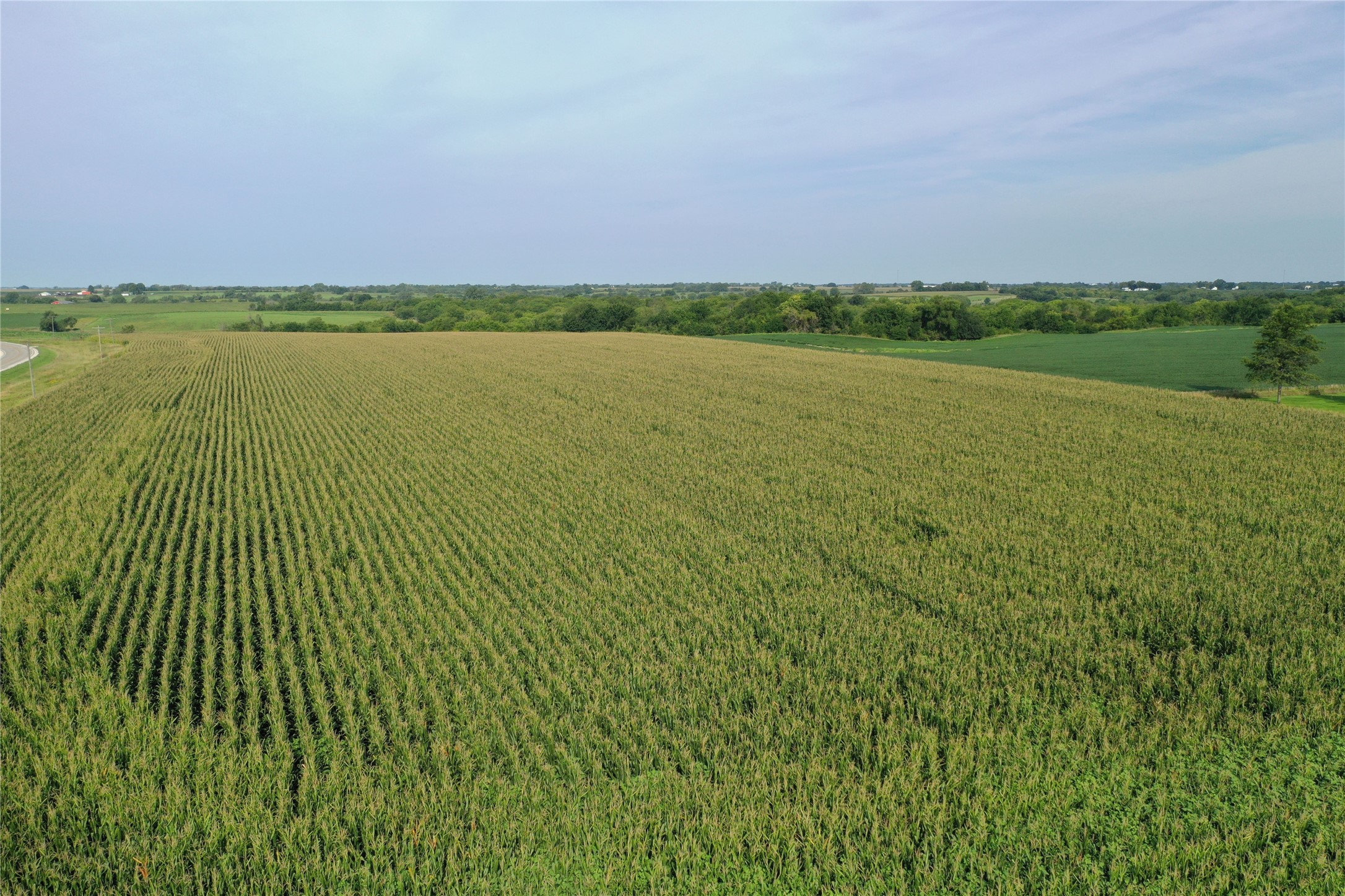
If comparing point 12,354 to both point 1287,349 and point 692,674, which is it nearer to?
point 692,674

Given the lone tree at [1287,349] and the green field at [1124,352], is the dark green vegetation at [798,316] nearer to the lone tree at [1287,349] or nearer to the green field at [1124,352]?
the green field at [1124,352]

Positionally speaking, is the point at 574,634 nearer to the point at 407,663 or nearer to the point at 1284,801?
the point at 407,663

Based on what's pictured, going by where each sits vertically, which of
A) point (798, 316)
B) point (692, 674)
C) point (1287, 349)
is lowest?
point (692, 674)

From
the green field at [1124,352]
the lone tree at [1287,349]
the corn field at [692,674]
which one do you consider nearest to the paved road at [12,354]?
the corn field at [692,674]

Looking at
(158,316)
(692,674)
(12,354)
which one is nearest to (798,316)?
(12,354)

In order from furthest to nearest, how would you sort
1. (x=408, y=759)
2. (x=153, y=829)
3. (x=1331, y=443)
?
(x=1331, y=443) → (x=408, y=759) → (x=153, y=829)

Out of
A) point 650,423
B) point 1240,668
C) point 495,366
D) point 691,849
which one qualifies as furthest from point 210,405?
point 1240,668
